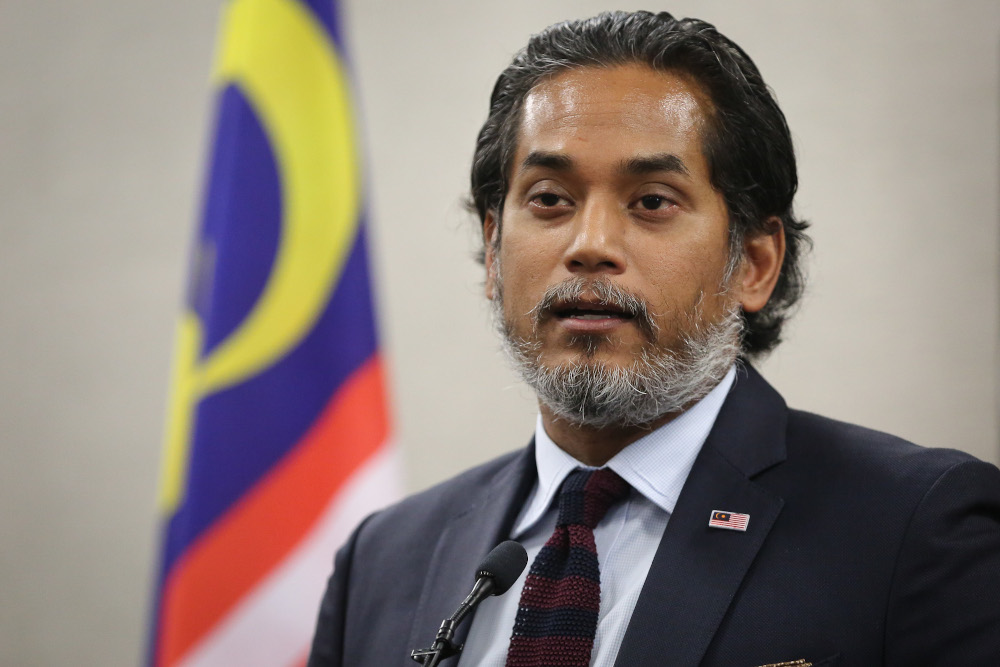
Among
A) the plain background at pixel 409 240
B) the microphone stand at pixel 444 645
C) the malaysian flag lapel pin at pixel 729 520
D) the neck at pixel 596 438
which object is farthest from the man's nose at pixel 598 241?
the plain background at pixel 409 240

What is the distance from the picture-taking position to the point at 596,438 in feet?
5.07

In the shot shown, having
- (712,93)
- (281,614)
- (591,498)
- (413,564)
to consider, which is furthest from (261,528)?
(712,93)

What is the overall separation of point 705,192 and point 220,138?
1.41 meters

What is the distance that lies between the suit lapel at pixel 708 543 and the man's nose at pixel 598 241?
309 mm

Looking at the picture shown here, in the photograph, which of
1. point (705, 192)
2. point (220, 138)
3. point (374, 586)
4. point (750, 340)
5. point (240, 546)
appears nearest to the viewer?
point (705, 192)

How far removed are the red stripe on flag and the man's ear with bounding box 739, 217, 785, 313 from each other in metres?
1.18

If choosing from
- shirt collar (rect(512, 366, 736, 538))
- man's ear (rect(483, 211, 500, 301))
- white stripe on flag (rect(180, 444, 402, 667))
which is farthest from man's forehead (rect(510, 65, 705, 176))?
white stripe on flag (rect(180, 444, 402, 667))

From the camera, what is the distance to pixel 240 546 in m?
2.26

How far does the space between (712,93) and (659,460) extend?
2.00 feet

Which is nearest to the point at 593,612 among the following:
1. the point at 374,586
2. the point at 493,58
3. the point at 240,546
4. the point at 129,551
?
the point at 374,586

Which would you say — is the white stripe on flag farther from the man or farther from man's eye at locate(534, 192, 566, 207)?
man's eye at locate(534, 192, 566, 207)

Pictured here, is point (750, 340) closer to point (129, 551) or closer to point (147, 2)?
point (129, 551)

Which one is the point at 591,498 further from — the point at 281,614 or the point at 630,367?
the point at 281,614

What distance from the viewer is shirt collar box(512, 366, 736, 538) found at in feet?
4.70
